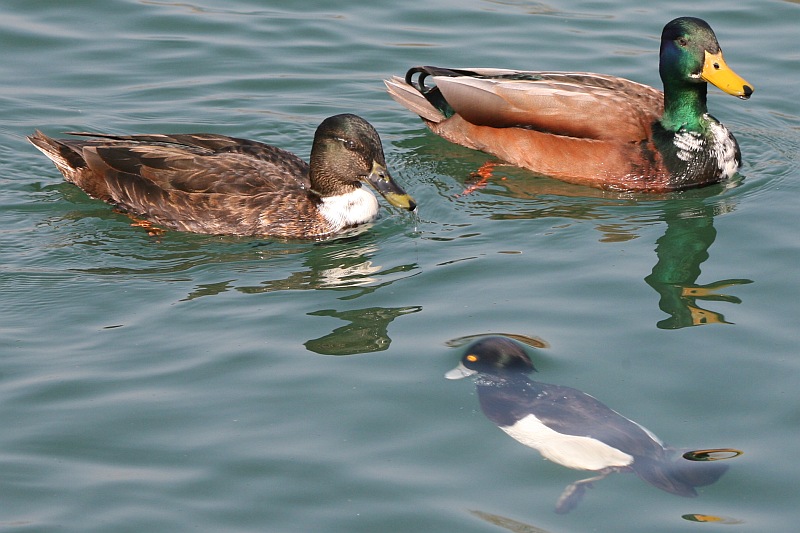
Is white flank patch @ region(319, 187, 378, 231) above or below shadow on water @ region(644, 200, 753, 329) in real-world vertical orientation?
above

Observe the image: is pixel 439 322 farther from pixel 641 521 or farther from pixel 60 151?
pixel 60 151

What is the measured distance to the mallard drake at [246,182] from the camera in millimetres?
8953

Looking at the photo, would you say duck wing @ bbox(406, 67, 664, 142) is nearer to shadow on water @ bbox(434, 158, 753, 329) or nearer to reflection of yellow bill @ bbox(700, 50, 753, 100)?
shadow on water @ bbox(434, 158, 753, 329)

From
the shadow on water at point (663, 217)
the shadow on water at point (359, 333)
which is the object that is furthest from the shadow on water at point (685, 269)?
the shadow on water at point (359, 333)

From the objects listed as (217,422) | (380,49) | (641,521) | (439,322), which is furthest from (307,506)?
(380,49)

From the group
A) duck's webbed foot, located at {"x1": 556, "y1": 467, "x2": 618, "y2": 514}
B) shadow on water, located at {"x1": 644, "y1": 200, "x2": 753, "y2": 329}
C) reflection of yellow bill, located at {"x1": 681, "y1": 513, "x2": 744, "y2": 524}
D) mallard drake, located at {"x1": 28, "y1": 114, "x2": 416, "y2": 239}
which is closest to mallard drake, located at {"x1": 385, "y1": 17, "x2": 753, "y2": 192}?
shadow on water, located at {"x1": 644, "y1": 200, "x2": 753, "y2": 329}

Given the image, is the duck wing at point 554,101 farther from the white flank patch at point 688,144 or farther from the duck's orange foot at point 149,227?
the duck's orange foot at point 149,227

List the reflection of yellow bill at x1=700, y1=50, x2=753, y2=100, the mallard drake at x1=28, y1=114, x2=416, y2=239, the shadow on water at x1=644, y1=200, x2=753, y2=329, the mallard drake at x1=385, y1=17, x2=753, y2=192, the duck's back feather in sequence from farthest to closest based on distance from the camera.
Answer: the mallard drake at x1=385, y1=17, x2=753, y2=192, the reflection of yellow bill at x1=700, y1=50, x2=753, y2=100, the duck's back feather, the mallard drake at x1=28, y1=114, x2=416, y2=239, the shadow on water at x1=644, y1=200, x2=753, y2=329

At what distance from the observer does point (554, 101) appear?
1030 centimetres

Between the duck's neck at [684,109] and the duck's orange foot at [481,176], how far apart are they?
1.48 m

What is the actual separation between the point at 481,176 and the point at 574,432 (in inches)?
178

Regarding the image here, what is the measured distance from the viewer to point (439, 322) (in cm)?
748

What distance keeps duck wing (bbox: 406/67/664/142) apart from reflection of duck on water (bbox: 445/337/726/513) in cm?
385

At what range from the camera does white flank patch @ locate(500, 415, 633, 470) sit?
233 inches
